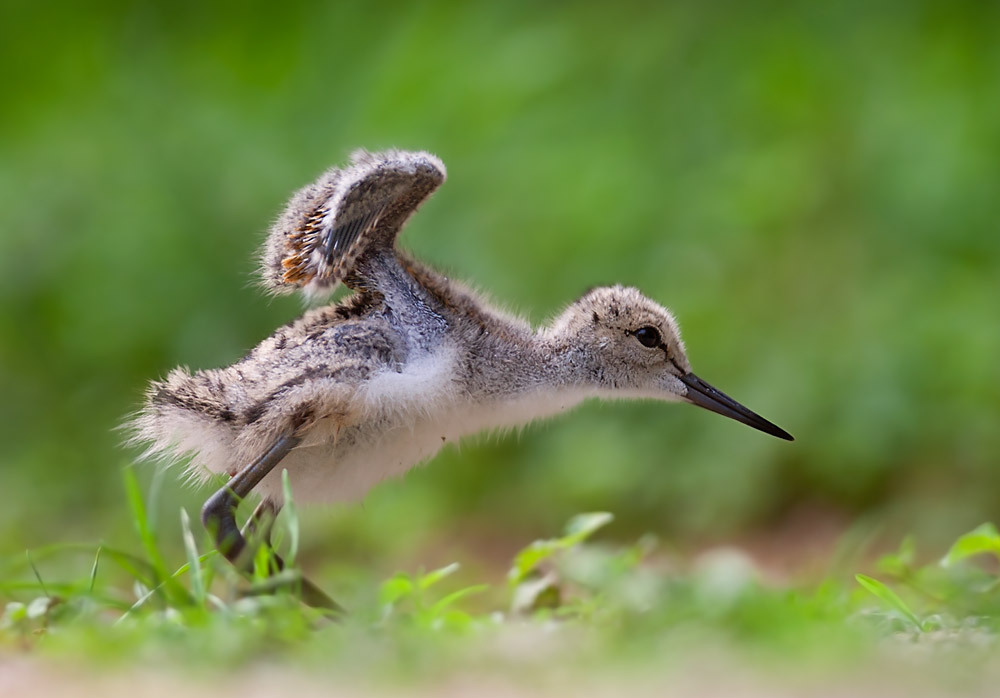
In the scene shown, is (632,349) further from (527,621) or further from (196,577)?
(196,577)

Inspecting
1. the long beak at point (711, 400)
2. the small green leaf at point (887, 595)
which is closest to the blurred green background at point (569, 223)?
the long beak at point (711, 400)

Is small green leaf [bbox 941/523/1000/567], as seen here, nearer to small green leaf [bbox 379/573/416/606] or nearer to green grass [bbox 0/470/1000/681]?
green grass [bbox 0/470/1000/681]

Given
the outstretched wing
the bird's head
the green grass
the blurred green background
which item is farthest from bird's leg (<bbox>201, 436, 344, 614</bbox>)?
the blurred green background

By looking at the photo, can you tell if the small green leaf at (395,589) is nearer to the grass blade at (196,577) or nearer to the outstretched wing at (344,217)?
the grass blade at (196,577)

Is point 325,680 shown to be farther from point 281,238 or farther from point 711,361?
point 711,361

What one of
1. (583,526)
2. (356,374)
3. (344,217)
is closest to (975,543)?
(583,526)
